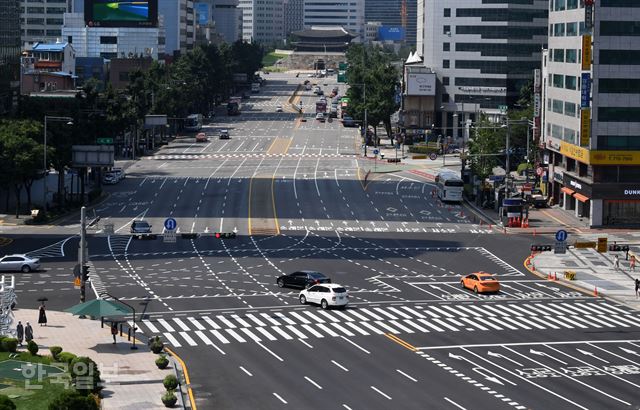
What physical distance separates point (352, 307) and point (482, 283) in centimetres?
1206

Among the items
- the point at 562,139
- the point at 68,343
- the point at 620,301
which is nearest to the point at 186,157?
the point at 562,139

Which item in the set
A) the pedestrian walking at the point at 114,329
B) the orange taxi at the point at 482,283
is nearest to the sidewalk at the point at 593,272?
the orange taxi at the point at 482,283

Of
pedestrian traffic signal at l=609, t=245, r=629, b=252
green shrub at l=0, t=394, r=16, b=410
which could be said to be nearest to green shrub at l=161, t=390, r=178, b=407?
green shrub at l=0, t=394, r=16, b=410

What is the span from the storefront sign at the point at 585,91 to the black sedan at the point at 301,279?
47.7 metres

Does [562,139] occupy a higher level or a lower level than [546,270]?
higher

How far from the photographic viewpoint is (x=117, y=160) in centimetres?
19350

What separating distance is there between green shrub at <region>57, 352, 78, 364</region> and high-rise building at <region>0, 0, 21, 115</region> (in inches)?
3594

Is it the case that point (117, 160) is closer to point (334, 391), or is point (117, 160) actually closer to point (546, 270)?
point (546, 270)

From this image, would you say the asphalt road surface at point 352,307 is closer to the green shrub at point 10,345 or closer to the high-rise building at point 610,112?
the green shrub at point 10,345

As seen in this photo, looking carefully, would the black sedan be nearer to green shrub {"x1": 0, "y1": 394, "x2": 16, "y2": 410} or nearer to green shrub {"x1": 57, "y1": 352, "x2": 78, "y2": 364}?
green shrub {"x1": 57, "y1": 352, "x2": 78, "y2": 364}

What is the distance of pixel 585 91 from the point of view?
427 ft

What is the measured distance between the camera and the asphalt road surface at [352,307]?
6284 cm

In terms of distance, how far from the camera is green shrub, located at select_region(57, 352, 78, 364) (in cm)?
6316

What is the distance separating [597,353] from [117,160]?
130791 millimetres
